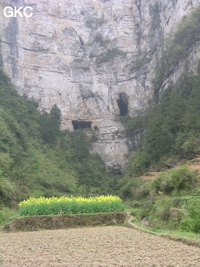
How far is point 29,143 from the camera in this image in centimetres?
3033

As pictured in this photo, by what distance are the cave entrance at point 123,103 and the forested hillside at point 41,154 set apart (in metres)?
7.17

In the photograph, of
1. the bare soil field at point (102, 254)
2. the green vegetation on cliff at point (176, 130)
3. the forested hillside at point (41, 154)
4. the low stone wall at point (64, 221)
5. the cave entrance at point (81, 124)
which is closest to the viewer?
the bare soil field at point (102, 254)

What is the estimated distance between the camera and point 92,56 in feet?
145

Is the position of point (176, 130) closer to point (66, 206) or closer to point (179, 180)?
point (179, 180)

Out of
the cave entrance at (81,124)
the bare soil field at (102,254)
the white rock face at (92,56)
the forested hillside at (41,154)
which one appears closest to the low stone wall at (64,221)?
the bare soil field at (102,254)

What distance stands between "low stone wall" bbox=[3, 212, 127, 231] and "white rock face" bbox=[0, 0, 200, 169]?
28.2 metres

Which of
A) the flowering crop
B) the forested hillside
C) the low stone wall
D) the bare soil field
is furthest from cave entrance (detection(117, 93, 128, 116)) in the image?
the bare soil field

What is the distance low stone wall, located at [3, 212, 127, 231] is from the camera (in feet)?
30.6

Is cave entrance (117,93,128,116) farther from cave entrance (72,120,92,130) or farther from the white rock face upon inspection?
cave entrance (72,120,92,130)

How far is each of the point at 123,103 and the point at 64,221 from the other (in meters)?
34.1

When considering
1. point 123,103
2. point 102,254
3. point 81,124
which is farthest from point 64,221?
point 123,103

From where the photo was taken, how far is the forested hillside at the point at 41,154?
22219 millimetres

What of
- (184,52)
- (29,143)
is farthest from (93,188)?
(184,52)

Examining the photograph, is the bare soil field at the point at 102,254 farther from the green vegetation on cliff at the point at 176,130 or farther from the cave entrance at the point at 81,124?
the cave entrance at the point at 81,124
